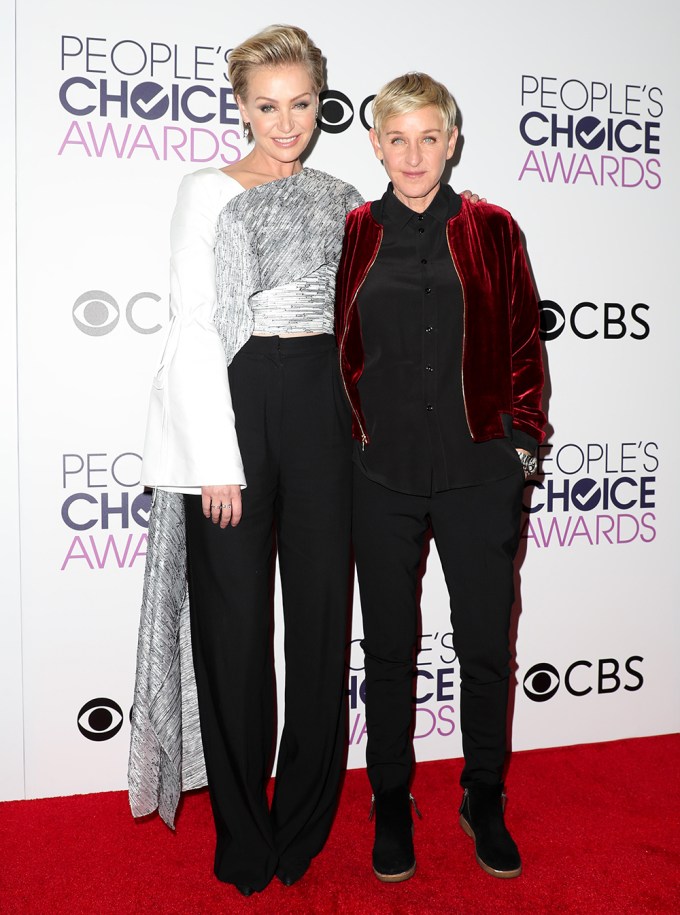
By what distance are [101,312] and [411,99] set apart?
1021 millimetres

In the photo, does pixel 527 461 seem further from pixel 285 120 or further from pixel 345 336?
pixel 285 120

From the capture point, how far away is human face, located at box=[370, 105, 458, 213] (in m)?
1.82

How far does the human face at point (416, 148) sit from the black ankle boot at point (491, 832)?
4.66 feet

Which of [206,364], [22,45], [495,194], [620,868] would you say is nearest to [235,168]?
[206,364]

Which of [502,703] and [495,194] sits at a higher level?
[495,194]

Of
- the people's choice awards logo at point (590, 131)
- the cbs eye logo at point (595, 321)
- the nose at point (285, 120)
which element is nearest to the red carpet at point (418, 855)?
the cbs eye logo at point (595, 321)

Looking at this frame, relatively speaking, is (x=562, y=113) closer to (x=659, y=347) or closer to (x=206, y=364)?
(x=659, y=347)

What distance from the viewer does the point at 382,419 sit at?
6.22 ft

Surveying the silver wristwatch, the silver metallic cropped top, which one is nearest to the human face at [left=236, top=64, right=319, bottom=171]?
the silver metallic cropped top

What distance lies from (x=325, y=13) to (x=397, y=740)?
196cm

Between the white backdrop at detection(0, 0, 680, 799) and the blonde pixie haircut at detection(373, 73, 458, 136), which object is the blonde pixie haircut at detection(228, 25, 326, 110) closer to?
the blonde pixie haircut at detection(373, 73, 458, 136)

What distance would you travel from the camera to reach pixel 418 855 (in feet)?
6.66

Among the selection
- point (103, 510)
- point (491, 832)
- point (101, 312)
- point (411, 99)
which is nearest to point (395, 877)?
point (491, 832)

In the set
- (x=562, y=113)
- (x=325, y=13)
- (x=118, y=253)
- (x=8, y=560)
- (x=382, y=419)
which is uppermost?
(x=325, y=13)
